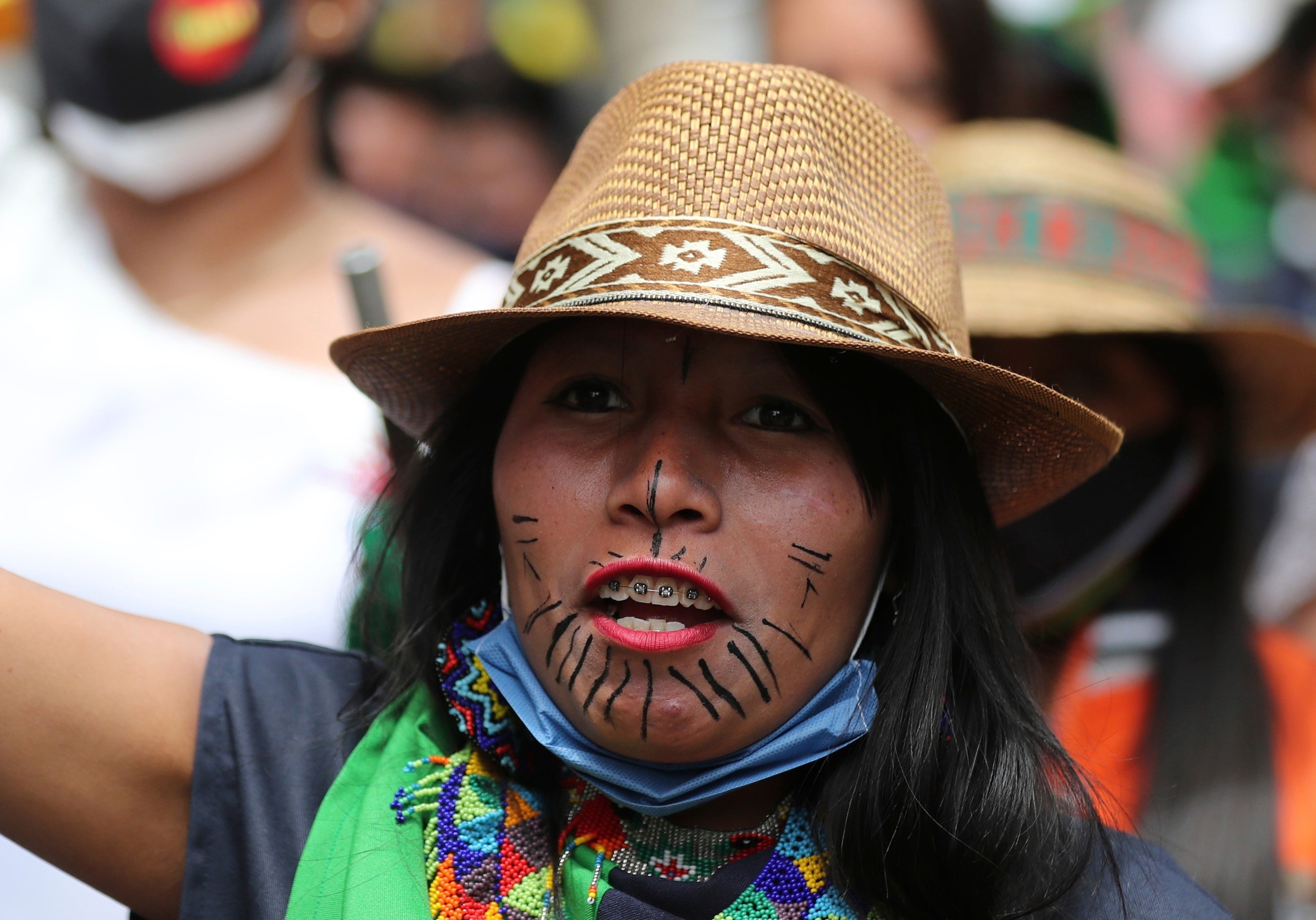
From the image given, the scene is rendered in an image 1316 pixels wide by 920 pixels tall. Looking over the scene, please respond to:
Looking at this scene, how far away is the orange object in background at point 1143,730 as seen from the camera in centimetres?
264

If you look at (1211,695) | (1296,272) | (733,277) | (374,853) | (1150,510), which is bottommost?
(1296,272)

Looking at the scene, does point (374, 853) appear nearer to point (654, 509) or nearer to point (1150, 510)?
point (654, 509)

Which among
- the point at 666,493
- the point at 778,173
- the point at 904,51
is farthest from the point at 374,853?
the point at 904,51

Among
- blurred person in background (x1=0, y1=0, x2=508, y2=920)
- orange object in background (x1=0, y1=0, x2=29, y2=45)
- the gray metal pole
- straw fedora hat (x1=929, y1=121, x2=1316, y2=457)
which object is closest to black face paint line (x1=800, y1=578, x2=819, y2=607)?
the gray metal pole

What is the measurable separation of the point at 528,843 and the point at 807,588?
1.53ft

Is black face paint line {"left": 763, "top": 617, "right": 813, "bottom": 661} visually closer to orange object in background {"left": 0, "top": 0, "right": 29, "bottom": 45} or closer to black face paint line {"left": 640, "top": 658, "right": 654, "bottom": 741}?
black face paint line {"left": 640, "top": 658, "right": 654, "bottom": 741}

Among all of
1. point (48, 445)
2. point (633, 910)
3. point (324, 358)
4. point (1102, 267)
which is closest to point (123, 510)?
point (48, 445)

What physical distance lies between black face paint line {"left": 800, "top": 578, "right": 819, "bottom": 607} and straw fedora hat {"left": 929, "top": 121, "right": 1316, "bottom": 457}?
1.27m

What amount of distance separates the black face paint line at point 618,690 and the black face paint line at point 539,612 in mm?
97

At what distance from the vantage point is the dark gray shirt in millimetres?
A: 1560

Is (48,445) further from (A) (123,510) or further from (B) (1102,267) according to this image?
(B) (1102,267)

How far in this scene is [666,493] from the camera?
1.47m

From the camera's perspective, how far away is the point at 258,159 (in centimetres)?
311

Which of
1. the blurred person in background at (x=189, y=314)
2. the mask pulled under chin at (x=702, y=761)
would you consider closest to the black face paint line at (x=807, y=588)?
the mask pulled under chin at (x=702, y=761)
